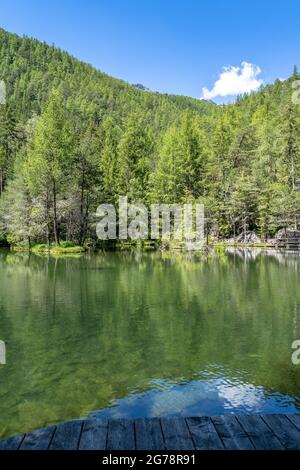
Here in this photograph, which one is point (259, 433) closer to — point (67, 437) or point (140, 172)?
point (67, 437)

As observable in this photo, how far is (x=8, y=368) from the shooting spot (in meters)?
10.5

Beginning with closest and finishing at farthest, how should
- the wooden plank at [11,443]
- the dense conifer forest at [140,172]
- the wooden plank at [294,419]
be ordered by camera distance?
the wooden plank at [11,443]
the wooden plank at [294,419]
the dense conifer forest at [140,172]

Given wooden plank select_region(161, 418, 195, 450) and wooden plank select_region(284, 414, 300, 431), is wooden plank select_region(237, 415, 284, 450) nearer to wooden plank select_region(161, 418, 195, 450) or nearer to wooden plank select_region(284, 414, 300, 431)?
wooden plank select_region(284, 414, 300, 431)

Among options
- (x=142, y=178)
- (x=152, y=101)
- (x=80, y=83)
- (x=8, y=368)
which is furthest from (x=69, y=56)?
(x=8, y=368)

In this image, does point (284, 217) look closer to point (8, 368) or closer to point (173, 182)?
point (173, 182)

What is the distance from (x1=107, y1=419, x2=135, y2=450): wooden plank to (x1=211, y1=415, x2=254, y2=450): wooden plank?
111 centimetres

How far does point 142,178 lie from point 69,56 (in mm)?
142459

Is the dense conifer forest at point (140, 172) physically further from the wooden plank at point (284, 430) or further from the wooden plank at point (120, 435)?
the wooden plank at point (284, 430)

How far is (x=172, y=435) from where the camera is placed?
17.3 ft

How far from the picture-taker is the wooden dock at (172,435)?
4977 mm

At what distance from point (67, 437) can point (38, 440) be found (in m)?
0.35

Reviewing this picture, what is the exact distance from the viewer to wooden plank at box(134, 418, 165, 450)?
4.99 metres

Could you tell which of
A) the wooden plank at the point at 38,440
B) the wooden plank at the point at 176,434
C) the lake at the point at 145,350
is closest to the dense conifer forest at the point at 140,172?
the lake at the point at 145,350

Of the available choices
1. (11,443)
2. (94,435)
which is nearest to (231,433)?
(94,435)
